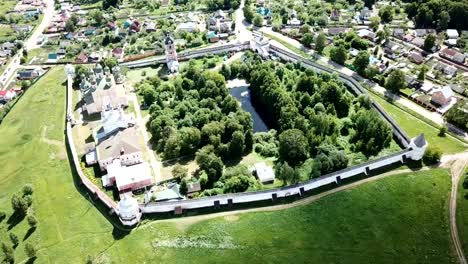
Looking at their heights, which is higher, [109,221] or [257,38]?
[257,38]

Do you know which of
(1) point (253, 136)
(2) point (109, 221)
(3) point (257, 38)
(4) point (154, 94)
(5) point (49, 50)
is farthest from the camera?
(5) point (49, 50)

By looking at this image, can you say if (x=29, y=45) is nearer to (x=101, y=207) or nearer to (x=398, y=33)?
(x=101, y=207)

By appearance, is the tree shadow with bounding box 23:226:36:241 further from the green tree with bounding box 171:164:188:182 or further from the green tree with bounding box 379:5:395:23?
the green tree with bounding box 379:5:395:23

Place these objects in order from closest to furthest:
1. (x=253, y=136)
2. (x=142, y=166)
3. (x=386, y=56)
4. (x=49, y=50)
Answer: (x=142, y=166) < (x=253, y=136) < (x=386, y=56) < (x=49, y=50)

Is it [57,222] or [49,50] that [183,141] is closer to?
[57,222]

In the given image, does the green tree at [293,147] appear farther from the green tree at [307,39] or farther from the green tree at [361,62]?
the green tree at [307,39]

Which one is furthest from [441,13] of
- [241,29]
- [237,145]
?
[237,145]

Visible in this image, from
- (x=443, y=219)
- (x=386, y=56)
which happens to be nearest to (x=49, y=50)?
(x=386, y=56)
